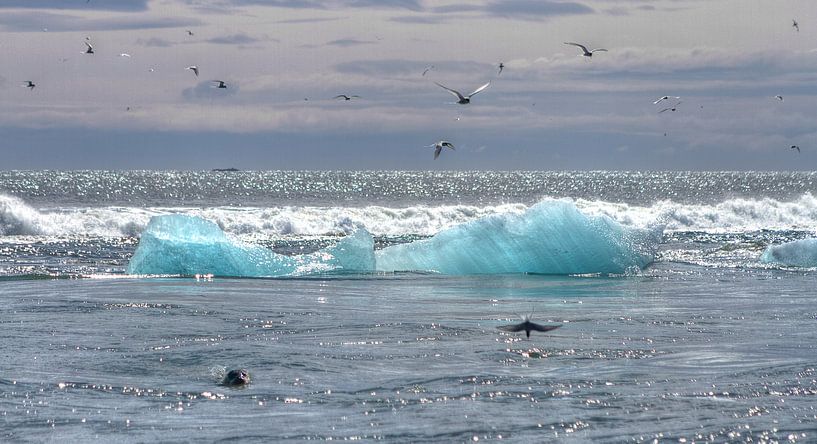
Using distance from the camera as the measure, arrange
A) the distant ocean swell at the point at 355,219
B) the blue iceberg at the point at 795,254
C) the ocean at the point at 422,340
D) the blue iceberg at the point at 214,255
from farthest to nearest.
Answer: the distant ocean swell at the point at 355,219
the blue iceberg at the point at 795,254
the blue iceberg at the point at 214,255
the ocean at the point at 422,340

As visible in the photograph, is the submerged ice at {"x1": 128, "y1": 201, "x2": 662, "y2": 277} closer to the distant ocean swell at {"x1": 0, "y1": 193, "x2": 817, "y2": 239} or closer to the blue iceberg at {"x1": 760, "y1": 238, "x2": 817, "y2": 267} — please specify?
the blue iceberg at {"x1": 760, "y1": 238, "x2": 817, "y2": 267}

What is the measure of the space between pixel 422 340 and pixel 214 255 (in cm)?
1091

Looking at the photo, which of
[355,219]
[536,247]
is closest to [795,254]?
[536,247]

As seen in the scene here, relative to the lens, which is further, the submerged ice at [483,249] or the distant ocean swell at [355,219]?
the distant ocean swell at [355,219]

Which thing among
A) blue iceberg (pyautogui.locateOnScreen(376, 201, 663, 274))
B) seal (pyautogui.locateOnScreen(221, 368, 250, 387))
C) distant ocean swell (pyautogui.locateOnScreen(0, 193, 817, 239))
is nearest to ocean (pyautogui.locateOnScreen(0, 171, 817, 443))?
blue iceberg (pyautogui.locateOnScreen(376, 201, 663, 274))

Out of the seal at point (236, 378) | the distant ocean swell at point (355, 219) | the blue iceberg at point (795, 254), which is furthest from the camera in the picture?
the distant ocean swell at point (355, 219)

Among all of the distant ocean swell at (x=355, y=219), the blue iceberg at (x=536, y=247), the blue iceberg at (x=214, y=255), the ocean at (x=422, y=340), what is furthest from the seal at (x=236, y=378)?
the distant ocean swell at (x=355, y=219)

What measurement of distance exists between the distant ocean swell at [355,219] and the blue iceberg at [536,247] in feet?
56.4

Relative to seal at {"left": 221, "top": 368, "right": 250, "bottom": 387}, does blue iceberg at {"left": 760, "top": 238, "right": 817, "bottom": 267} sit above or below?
above

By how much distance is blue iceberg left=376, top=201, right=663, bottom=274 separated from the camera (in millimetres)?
26844

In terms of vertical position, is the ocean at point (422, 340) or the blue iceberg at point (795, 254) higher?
the blue iceberg at point (795, 254)

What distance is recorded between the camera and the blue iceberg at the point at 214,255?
25.6 metres

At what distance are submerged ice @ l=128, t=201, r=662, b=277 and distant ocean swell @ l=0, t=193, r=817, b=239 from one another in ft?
55.5

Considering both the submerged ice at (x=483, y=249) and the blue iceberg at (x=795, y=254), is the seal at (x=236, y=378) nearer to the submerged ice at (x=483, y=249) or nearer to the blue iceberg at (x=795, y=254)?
the submerged ice at (x=483, y=249)
